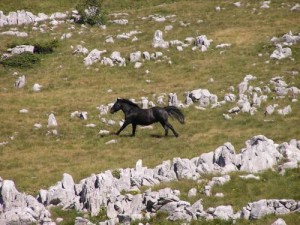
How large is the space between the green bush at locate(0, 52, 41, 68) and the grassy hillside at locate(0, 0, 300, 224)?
78 cm

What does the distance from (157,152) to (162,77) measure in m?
19.8

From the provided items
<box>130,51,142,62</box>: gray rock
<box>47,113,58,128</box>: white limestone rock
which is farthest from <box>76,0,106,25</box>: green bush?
<box>47,113,58,128</box>: white limestone rock

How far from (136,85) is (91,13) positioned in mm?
23608

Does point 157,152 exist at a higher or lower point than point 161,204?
lower

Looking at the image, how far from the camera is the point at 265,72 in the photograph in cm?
5266

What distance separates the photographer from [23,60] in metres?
61.1

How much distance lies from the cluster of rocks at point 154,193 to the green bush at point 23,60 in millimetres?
32850

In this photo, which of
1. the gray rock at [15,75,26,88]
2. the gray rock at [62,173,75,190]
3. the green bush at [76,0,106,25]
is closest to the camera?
the gray rock at [62,173,75,190]

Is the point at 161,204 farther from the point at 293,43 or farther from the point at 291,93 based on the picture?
the point at 293,43

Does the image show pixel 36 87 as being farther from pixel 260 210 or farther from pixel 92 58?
pixel 260 210

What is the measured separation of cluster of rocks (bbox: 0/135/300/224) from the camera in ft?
79.4

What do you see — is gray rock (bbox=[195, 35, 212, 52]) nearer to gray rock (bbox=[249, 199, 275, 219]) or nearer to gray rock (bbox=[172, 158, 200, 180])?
gray rock (bbox=[172, 158, 200, 180])

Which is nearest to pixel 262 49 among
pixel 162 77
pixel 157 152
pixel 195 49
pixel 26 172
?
pixel 195 49

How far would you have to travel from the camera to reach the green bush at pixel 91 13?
7394 centimetres
